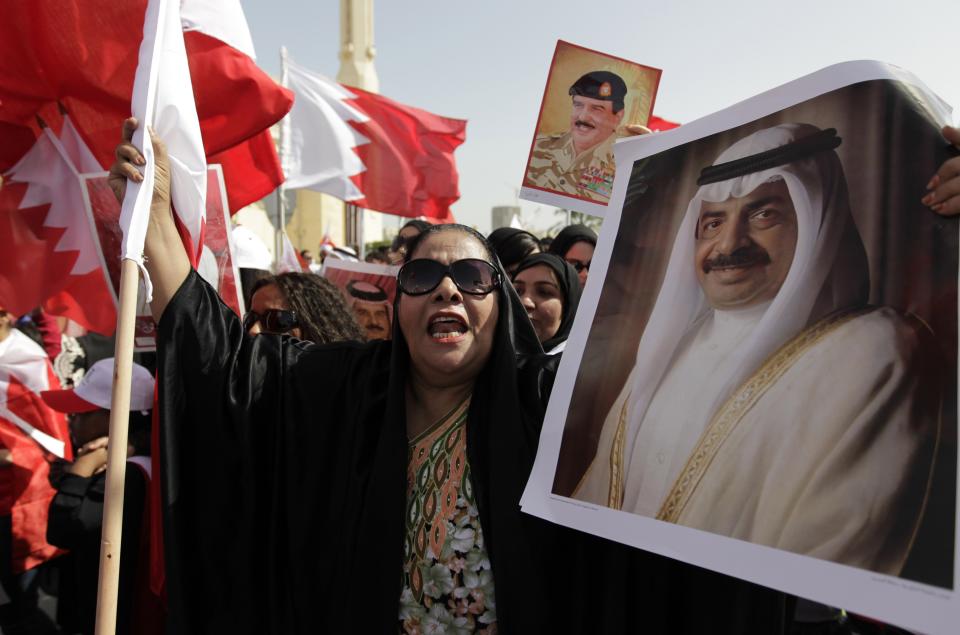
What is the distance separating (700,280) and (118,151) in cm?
135

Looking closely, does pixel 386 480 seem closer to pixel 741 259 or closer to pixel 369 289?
pixel 741 259

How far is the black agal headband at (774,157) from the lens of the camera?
44.9 inches

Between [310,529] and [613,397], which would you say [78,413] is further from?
[613,397]

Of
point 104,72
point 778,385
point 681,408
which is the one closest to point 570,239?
point 104,72

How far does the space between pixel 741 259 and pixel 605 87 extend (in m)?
1.65

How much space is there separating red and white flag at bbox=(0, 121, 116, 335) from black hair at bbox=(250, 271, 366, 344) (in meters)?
0.70

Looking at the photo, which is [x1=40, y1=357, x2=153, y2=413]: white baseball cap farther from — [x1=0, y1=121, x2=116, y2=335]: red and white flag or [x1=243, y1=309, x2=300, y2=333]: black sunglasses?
[x1=243, y1=309, x2=300, y2=333]: black sunglasses

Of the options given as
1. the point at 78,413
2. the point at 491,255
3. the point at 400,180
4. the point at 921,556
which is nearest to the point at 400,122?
the point at 400,180

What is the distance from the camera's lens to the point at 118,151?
5.29 feet

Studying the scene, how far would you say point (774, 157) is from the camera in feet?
4.00

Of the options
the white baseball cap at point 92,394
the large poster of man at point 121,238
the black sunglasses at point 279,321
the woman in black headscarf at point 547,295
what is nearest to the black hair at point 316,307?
the black sunglasses at point 279,321

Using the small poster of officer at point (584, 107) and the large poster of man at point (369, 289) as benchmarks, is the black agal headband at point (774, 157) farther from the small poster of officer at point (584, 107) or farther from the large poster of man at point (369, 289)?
the large poster of man at point (369, 289)

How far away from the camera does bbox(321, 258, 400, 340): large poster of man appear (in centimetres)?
422

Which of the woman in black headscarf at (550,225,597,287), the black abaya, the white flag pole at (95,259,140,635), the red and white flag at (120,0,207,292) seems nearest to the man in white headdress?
the black abaya
